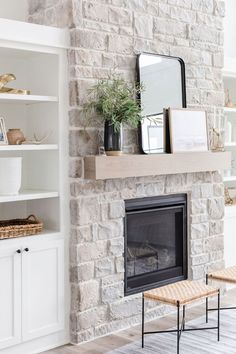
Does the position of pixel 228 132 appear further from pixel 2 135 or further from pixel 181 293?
pixel 2 135

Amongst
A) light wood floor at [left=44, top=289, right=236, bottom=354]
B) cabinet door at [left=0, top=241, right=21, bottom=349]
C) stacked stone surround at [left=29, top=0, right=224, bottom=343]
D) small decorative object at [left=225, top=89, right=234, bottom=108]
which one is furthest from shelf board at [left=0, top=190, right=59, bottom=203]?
small decorative object at [left=225, top=89, right=234, bottom=108]

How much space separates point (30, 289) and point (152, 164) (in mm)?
1246

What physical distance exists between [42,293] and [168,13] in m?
2.34

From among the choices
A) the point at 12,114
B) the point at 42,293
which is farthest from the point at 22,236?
the point at 12,114

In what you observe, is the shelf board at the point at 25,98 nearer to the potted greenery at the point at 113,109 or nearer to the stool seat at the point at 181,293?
the potted greenery at the point at 113,109

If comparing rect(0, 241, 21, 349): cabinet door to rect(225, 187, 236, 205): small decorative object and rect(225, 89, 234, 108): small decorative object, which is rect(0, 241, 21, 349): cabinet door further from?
rect(225, 89, 234, 108): small decorative object

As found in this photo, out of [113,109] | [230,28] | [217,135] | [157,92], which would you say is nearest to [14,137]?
[113,109]

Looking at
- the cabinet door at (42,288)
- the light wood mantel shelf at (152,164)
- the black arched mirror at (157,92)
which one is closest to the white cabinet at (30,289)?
the cabinet door at (42,288)

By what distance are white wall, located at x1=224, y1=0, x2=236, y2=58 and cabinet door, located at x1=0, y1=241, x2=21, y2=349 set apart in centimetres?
342

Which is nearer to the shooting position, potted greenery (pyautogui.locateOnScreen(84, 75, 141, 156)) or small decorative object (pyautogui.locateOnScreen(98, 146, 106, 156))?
Result: potted greenery (pyautogui.locateOnScreen(84, 75, 141, 156))

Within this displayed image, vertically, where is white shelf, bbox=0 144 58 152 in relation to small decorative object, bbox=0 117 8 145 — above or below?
below

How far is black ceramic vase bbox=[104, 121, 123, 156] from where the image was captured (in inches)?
145

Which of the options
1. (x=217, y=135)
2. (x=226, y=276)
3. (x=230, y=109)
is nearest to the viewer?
(x=226, y=276)

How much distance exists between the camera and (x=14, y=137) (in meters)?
3.48
